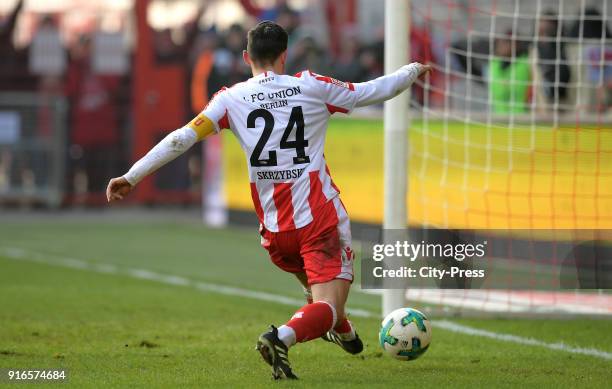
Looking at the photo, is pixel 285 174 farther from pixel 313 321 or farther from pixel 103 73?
pixel 103 73

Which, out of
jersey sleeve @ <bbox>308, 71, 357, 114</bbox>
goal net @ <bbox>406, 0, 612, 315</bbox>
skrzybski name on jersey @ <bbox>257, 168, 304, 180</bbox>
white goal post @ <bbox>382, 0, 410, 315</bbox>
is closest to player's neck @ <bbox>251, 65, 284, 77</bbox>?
jersey sleeve @ <bbox>308, 71, 357, 114</bbox>

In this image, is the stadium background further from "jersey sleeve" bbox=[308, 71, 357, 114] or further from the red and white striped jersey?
"jersey sleeve" bbox=[308, 71, 357, 114]

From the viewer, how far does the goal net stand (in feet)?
35.8

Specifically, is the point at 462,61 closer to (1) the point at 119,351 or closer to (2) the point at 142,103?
(1) the point at 119,351

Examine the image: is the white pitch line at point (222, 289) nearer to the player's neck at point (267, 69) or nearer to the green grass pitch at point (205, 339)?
the green grass pitch at point (205, 339)

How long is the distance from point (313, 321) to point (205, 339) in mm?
1987

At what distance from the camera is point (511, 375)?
655 centimetres

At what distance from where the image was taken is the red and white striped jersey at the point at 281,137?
6.35 metres

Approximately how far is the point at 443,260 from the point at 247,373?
13.3ft

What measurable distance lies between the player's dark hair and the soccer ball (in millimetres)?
1574

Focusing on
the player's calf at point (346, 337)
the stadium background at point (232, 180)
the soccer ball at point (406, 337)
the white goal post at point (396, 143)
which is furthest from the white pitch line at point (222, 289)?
the player's calf at point (346, 337)

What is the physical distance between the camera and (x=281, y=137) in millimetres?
6352

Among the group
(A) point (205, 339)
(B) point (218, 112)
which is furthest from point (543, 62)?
(B) point (218, 112)

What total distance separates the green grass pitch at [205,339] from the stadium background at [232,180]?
0.03 metres
